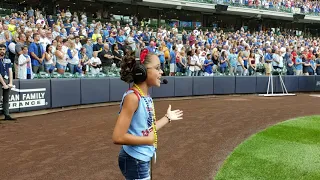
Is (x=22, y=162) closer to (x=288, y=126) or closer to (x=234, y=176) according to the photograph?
(x=234, y=176)

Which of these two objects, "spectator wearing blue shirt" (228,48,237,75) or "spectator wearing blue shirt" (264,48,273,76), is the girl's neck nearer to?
"spectator wearing blue shirt" (228,48,237,75)

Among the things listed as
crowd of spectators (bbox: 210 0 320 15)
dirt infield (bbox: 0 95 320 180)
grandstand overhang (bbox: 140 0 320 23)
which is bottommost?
dirt infield (bbox: 0 95 320 180)

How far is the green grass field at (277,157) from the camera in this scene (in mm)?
6148

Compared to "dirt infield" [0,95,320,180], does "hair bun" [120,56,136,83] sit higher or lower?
higher

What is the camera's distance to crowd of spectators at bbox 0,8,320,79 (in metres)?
12.8

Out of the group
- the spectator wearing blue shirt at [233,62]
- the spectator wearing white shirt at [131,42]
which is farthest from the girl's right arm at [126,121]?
the spectator wearing blue shirt at [233,62]

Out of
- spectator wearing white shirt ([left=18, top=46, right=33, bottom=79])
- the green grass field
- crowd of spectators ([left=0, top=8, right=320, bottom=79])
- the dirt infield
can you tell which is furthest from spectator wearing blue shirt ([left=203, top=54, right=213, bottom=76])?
spectator wearing white shirt ([left=18, top=46, right=33, bottom=79])

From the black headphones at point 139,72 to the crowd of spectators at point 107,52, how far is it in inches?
206

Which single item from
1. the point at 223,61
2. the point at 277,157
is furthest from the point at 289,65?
the point at 277,157

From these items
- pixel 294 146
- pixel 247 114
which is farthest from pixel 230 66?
pixel 294 146

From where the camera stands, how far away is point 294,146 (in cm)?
800

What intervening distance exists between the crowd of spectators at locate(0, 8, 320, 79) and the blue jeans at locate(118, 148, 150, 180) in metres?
5.30

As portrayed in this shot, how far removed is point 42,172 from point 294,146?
518cm

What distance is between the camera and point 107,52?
1508 centimetres
